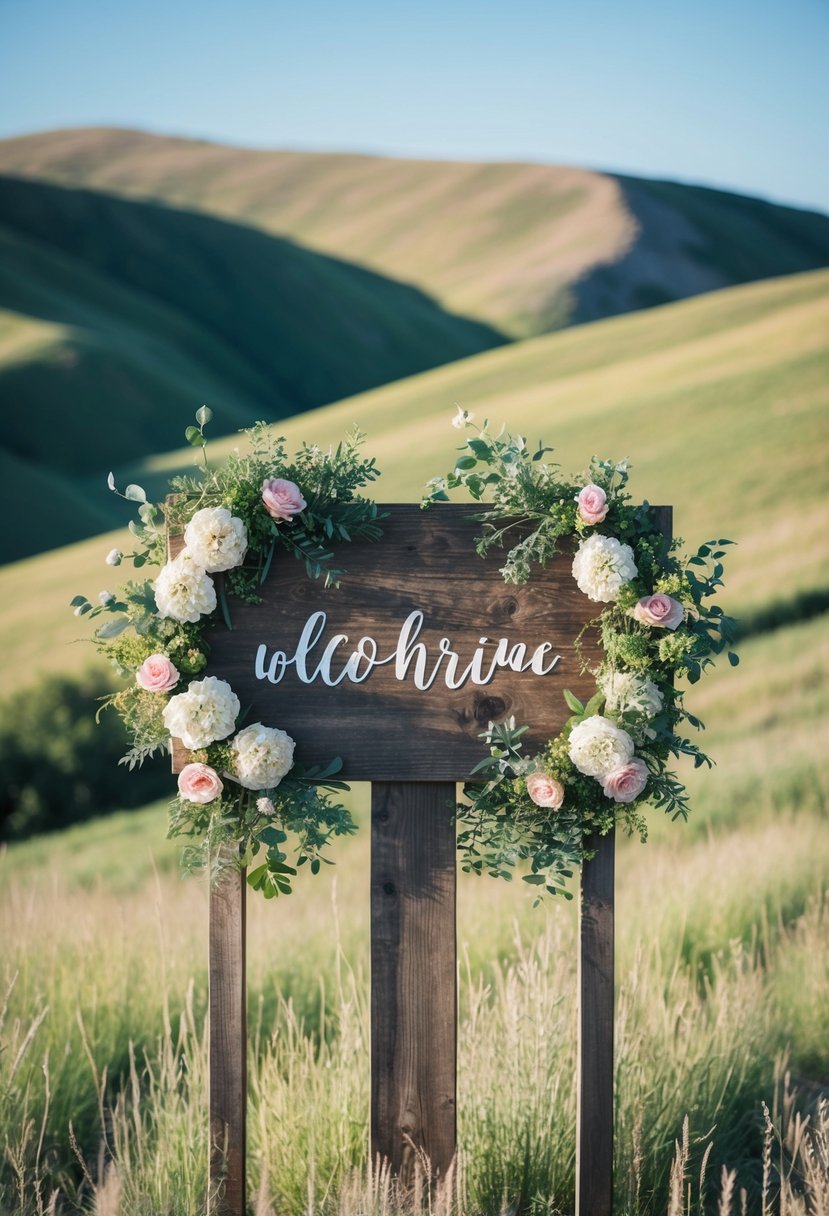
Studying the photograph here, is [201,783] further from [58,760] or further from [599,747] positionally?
[58,760]

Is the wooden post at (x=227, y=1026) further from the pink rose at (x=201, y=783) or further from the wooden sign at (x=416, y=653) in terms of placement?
the wooden sign at (x=416, y=653)

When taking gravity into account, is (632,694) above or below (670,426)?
below

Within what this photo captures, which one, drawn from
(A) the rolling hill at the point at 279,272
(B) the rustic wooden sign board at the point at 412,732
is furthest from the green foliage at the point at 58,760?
(A) the rolling hill at the point at 279,272

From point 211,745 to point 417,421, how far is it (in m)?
34.5

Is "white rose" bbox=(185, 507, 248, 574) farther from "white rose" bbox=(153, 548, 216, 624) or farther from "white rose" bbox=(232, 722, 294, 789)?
"white rose" bbox=(232, 722, 294, 789)

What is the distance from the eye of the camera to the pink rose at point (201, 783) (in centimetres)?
288

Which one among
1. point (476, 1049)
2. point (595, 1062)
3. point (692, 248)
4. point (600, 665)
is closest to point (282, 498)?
point (600, 665)

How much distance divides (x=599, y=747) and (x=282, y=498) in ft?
3.48

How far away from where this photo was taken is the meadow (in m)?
3.20

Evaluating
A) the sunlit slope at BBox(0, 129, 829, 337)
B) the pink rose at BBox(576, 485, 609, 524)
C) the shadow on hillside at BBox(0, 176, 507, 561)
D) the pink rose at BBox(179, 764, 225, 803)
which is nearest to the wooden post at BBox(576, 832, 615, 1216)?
the pink rose at BBox(576, 485, 609, 524)

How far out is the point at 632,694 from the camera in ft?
9.43

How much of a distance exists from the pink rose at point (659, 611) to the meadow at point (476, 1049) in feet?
3.53

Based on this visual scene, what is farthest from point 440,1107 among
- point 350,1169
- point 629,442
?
point 629,442

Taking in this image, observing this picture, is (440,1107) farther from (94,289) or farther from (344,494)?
(94,289)
